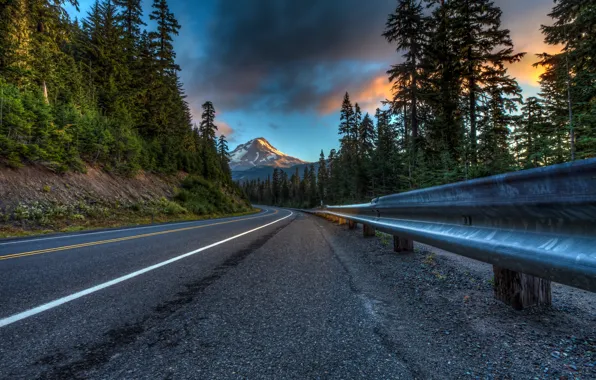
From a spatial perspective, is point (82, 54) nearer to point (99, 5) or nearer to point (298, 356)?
point (99, 5)

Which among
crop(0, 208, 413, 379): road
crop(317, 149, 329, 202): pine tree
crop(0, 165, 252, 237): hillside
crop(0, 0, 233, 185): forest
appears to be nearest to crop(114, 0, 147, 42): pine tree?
crop(0, 0, 233, 185): forest

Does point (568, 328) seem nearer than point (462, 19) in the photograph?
Yes

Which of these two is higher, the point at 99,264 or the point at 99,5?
the point at 99,5

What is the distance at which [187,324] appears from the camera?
2.02 meters

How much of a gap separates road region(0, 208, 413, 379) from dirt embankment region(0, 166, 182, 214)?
11647 millimetres

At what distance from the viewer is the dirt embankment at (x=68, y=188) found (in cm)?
1195

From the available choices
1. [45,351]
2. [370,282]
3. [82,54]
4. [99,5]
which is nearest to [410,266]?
[370,282]

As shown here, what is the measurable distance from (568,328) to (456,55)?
21091mm

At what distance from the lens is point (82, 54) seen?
76.1ft

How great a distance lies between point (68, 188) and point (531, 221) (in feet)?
62.0

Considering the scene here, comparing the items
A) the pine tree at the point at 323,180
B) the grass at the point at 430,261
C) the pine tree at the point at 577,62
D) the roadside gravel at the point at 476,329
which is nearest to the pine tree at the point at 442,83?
the pine tree at the point at 577,62

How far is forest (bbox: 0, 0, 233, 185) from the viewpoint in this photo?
13445 mm

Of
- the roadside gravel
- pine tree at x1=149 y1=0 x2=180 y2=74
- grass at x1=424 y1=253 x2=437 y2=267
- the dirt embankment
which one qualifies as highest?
pine tree at x1=149 y1=0 x2=180 y2=74

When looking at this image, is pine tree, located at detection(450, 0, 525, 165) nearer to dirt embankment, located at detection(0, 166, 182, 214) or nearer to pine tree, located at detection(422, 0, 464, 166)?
pine tree, located at detection(422, 0, 464, 166)
